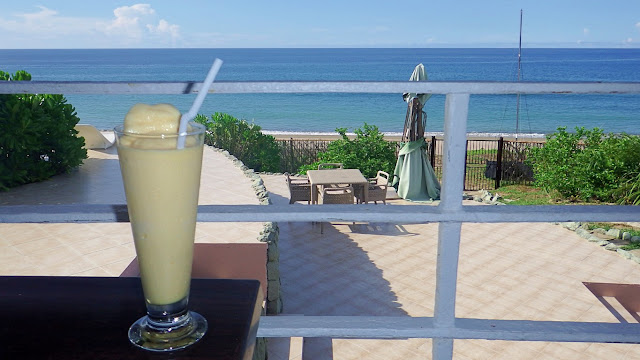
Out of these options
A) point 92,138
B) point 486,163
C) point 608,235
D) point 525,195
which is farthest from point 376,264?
point 486,163

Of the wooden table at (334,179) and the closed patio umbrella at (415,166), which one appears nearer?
the wooden table at (334,179)

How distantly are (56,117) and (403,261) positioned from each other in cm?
497

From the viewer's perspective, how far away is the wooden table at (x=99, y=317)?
71 cm

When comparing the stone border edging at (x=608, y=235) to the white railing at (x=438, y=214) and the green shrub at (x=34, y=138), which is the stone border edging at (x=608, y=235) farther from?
the green shrub at (x=34, y=138)

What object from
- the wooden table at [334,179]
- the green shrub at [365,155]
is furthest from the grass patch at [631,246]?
the green shrub at [365,155]

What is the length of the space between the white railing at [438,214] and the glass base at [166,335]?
1.18 ft

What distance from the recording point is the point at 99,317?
31.8 inches

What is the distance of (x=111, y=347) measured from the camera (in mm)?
719

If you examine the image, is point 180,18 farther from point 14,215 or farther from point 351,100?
point 14,215

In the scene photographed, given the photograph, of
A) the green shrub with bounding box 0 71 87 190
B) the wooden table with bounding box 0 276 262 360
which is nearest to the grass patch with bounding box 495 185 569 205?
the green shrub with bounding box 0 71 87 190

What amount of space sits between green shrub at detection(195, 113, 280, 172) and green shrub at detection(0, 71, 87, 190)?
5.55 m

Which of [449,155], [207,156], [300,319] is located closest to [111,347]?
[300,319]

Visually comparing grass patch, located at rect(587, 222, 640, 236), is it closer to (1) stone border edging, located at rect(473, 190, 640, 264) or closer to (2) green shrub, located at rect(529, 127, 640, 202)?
(1) stone border edging, located at rect(473, 190, 640, 264)

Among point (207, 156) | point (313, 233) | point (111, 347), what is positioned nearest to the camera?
point (111, 347)
